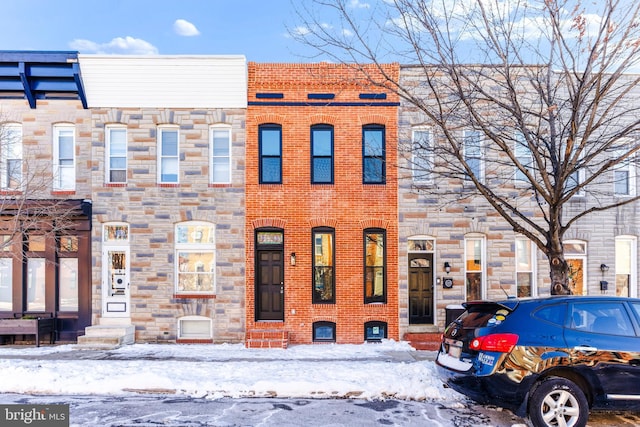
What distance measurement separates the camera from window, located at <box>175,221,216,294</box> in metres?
11.7

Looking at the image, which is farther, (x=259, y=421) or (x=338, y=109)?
(x=338, y=109)

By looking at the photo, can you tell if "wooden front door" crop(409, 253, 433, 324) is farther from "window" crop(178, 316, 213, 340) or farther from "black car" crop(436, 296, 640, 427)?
"black car" crop(436, 296, 640, 427)

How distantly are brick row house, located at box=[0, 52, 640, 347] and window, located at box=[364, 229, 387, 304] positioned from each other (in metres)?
0.04

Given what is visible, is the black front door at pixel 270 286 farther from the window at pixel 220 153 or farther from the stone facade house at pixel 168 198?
the window at pixel 220 153

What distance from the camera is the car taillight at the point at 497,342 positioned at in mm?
5241

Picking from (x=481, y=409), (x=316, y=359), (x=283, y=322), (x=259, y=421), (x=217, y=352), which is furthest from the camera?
(x=283, y=322)

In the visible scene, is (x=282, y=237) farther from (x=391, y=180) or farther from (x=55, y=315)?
(x=55, y=315)

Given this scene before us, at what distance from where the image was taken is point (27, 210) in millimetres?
9930

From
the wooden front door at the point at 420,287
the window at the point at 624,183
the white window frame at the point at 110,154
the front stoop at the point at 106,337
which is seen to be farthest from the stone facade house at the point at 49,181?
the window at the point at 624,183

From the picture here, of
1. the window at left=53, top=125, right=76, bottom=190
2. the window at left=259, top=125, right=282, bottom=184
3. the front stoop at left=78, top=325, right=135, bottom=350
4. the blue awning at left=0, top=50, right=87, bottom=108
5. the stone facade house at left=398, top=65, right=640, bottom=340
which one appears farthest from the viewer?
the window at left=53, top=125, right=76, bottom=190

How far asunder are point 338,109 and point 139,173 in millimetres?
5969

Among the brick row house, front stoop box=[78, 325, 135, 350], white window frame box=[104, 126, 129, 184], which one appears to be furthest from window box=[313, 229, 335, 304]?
white window frame box=[104, 126, 129, 184]

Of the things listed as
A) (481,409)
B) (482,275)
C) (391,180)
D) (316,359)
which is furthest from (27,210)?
(482,275)

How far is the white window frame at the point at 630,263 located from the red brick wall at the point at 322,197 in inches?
258
